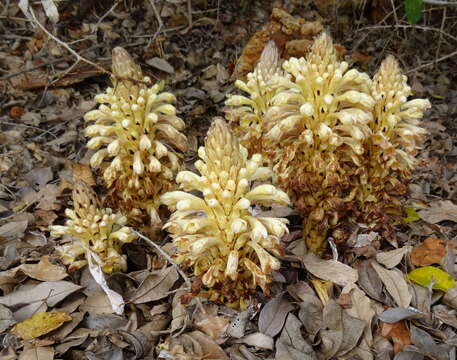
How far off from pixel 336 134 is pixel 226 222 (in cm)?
76

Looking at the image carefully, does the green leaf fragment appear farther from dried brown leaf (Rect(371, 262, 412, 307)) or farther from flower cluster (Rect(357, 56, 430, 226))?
dried brown leaf (Rect(371, 262, 412, 307))

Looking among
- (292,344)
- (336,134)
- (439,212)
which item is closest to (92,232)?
(292,344)

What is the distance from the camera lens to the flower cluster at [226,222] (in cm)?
196

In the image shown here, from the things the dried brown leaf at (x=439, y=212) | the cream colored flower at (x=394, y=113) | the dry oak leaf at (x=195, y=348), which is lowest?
the dry oak leaf at (x=195, y=348)

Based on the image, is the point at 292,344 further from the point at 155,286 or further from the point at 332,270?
the point at 155,286

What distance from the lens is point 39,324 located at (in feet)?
7.92

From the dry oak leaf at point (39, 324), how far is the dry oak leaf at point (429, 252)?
2.16 m

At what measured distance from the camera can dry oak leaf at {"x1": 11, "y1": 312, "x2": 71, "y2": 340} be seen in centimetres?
236

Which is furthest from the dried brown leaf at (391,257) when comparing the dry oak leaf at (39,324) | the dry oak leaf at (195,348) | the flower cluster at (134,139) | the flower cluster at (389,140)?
the dry oak leaf at (39,324)

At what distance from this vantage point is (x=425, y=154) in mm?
4008

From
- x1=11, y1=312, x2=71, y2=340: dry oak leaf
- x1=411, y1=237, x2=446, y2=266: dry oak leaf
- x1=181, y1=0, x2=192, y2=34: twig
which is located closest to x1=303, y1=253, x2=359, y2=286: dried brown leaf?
x1=411, y1=237, x2=446, y2=266: dry oak leaf

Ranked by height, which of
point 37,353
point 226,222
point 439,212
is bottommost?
point 37,353

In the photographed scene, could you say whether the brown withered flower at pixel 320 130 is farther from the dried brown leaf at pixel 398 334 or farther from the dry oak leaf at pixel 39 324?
the dry oak leaf at pixel 39 324

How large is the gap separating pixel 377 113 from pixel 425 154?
1.81 m
